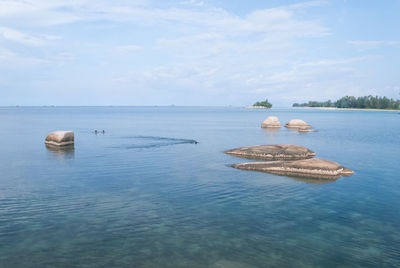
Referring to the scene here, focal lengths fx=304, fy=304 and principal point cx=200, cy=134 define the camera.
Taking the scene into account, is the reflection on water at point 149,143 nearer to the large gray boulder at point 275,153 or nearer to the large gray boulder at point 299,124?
the large gray boulder at point 275,153

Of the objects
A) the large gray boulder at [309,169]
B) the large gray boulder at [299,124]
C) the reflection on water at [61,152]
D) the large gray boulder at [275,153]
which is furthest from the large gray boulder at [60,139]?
the large gray boulder at [299,124]

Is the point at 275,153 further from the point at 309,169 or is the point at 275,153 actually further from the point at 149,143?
the point at 149,143

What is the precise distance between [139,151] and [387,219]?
33.3 metres

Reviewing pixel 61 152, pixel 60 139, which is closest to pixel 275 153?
pixel 61 152

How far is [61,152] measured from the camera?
43656 mm

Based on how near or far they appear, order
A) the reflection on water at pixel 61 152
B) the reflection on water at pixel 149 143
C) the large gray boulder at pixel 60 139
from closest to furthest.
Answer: the reflection on water at pixel 61 152, the large gray boulder at pixel 60 139, the reflection on water at pixel 149 143

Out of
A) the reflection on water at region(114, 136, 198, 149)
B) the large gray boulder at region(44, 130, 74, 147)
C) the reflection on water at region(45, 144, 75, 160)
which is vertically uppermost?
the large gray boulder at region(44, 130, 74, 147)

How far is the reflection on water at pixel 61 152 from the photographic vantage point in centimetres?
4022

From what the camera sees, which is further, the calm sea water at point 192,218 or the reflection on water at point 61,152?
the reflection on water at point 61,152

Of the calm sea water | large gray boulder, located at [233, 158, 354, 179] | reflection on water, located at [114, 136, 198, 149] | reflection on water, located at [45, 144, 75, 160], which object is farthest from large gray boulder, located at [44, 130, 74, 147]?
large gray boulder, located at [233, 158, 354, 179]

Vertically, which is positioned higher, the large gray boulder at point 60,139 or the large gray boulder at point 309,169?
the large gray boulder at point 60,139

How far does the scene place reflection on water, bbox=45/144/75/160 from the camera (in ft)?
132

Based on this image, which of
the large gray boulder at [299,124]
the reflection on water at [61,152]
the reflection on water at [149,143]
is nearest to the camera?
the reflection on water at [61,152]

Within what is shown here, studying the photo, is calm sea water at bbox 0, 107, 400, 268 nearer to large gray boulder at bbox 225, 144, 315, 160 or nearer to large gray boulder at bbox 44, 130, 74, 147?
large gray boulder at bbox 225, 144, 315, 160
